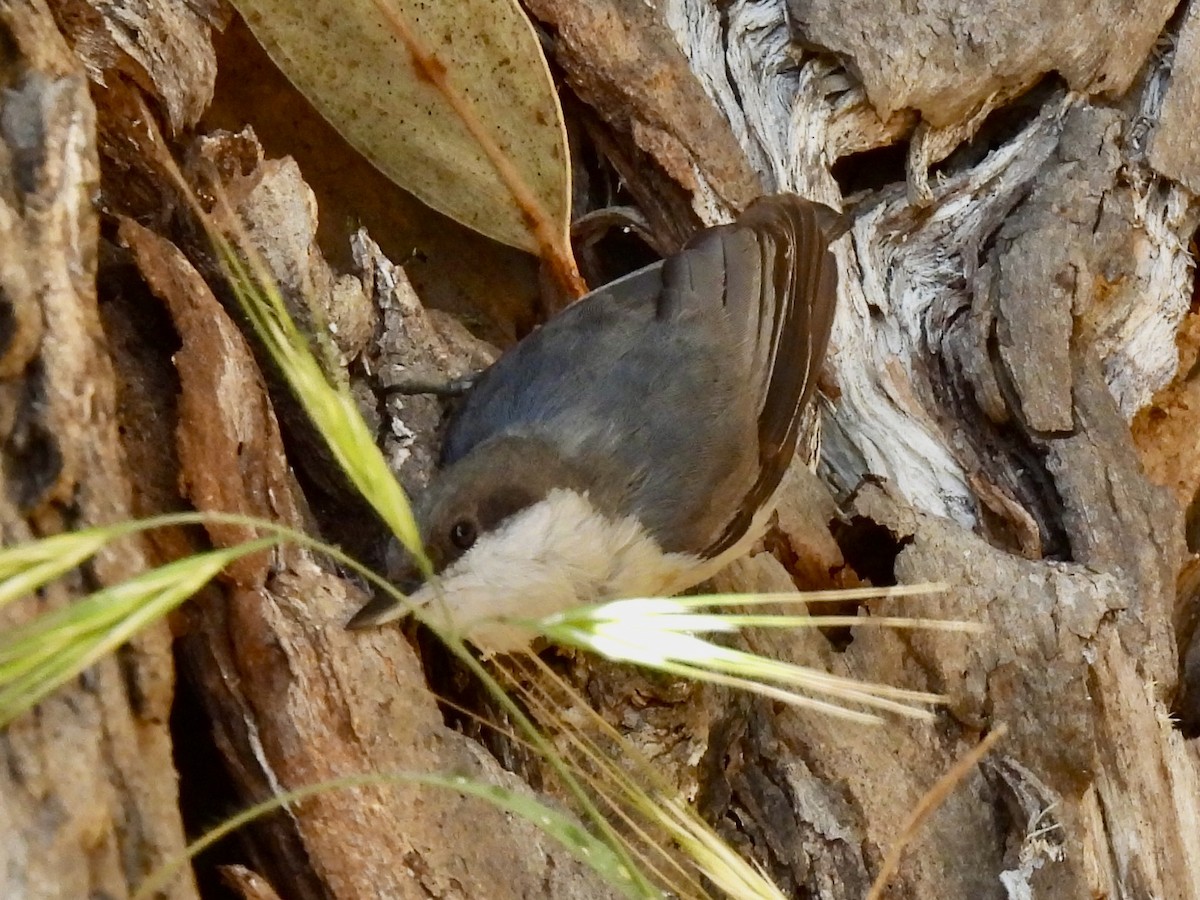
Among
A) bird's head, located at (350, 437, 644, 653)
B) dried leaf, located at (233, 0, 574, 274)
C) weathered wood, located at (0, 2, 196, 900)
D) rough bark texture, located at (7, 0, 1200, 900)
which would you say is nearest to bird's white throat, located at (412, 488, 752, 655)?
bird's head, located at (350, 437, 644, 653)

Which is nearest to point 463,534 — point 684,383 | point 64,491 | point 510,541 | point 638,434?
point 510,541

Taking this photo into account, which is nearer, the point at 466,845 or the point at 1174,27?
the point at 466,845

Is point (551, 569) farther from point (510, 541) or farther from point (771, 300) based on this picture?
point (771, 300)

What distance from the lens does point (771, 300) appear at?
87.9 inches

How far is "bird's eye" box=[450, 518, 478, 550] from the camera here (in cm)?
174

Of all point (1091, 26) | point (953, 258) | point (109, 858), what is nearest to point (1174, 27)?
point (1091, 26)

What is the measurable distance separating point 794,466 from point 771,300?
1.13 ft

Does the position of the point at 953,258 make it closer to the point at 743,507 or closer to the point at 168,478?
the point at 743,507

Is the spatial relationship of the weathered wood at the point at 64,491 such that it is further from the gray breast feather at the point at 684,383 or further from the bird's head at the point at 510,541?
the gray breast feather at the point at 684,383

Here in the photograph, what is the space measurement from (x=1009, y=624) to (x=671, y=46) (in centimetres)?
137

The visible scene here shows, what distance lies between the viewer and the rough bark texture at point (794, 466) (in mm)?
1240

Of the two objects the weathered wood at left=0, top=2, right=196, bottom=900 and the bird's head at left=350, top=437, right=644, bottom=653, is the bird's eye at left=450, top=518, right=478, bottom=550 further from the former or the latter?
the weathered wood at left=0, top=2, right=196, bottom=900

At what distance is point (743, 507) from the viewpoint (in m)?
2.02

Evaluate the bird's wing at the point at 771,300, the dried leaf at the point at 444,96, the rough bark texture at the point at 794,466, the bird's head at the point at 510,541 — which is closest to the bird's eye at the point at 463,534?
the bird's head at the point at 510,541
